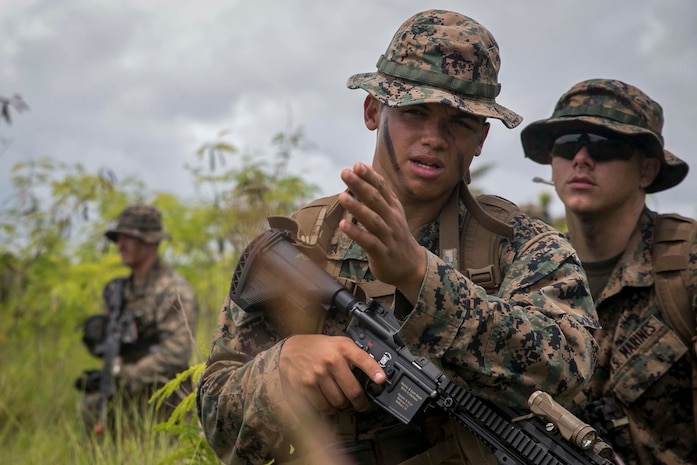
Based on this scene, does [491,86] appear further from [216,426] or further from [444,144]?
[216,426]

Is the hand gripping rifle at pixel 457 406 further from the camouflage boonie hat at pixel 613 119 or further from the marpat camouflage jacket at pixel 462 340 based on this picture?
the camouflage boonie hat at pixel 613 119

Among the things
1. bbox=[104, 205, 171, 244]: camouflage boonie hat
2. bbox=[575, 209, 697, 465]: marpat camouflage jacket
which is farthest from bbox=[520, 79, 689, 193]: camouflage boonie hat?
bbox=[104, 205, 171, 244]: camouflage boonie hat

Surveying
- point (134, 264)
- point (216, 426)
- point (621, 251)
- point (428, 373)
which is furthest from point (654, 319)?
point (134, 264)

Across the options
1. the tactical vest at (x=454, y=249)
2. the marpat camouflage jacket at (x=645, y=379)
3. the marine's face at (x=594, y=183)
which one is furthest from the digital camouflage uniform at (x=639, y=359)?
the tactical vest at (x=454, y=249)

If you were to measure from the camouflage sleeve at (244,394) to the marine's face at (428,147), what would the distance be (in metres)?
0.61

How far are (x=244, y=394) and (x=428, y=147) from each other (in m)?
0.87

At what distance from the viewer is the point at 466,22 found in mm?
2668

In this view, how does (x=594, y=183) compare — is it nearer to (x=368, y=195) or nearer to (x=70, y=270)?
(x=368, y=195)

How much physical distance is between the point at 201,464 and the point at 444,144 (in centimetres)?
163

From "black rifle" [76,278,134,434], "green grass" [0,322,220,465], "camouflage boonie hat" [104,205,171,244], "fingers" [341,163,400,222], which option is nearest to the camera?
"fingers" [341,163,400,222]

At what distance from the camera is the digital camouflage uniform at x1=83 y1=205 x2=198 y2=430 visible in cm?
783

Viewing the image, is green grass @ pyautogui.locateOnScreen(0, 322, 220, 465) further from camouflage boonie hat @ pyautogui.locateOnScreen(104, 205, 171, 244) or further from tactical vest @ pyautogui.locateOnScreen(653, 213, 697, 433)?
tactical vest @ pyautogui.locateOnScreen(653, 213, 697, 433)

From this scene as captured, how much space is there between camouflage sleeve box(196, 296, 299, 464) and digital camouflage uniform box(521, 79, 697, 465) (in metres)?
1.49

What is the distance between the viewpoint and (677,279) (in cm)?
368
